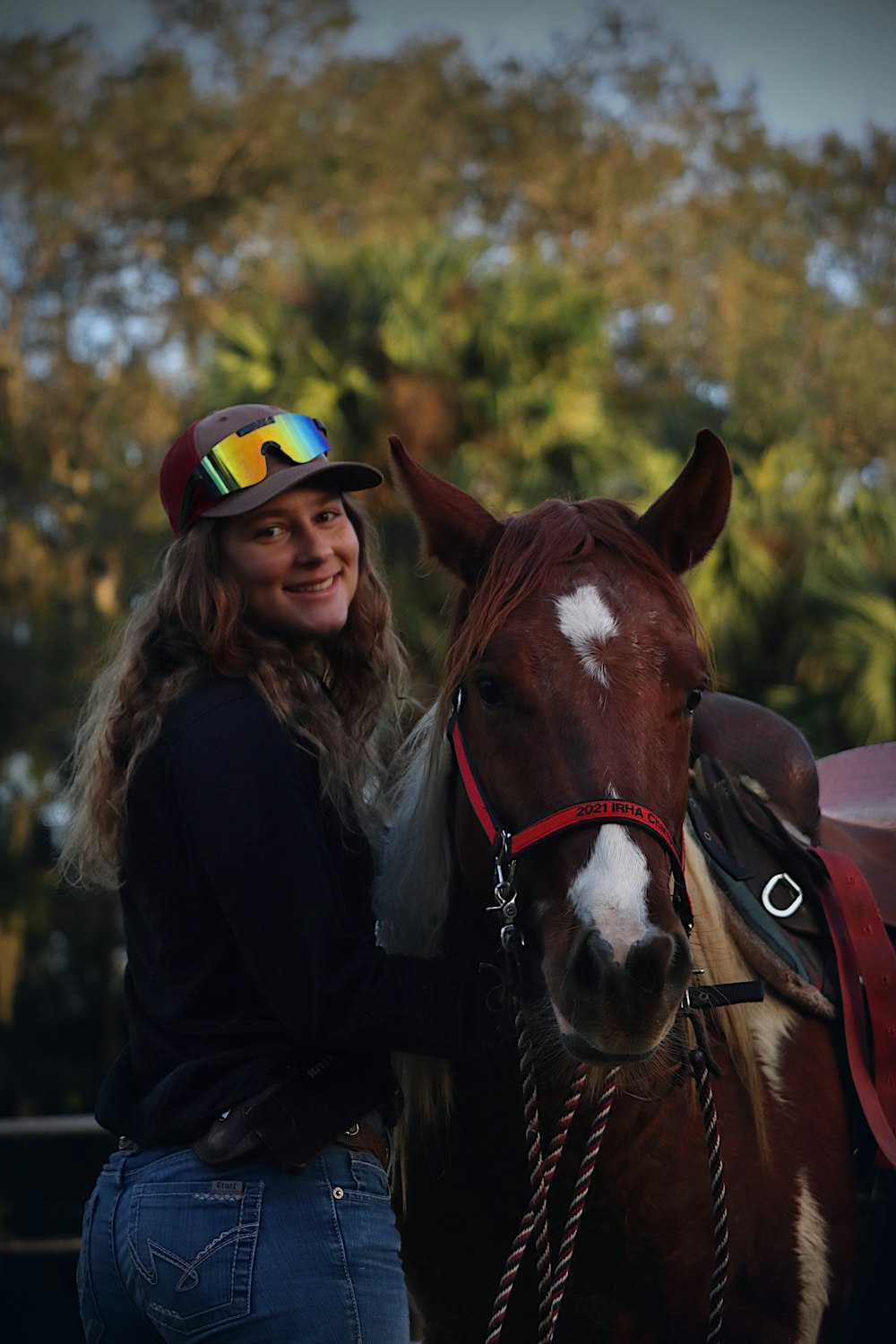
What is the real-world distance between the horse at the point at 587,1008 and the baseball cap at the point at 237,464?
0.25 metres

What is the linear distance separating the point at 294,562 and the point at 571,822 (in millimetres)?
768

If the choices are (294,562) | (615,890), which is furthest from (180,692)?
(615,890)

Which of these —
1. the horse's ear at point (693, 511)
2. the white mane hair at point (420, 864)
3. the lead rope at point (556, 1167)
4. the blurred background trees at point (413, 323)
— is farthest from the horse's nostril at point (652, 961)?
the blurred background trees at point (413, 323)

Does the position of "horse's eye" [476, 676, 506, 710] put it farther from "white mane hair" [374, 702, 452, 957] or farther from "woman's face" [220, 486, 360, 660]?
"woman's face" [220, 486, 360, 660]

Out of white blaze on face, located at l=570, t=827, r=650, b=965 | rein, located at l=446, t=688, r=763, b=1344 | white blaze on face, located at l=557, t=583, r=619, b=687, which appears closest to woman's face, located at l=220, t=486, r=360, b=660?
rein, located at l=446, t=688, r=763, b=1344

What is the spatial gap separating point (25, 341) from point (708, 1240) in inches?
681

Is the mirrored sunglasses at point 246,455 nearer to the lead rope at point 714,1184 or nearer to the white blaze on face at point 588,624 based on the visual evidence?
the white blaze on face at point 588,624

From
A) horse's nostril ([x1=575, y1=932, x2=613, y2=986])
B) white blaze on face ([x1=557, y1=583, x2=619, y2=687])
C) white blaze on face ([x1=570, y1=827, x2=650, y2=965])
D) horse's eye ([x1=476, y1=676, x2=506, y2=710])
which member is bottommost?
horse's nostril ([x1=575, y1=932, x2=613, y2=986])

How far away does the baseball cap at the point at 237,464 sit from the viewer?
6.72 feet

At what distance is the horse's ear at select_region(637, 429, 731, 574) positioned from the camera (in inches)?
76.3

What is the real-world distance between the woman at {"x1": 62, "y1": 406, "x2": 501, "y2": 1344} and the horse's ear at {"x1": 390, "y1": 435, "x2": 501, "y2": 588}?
225 millimetres

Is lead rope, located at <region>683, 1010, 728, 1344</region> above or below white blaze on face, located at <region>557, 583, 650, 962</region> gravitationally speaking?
below

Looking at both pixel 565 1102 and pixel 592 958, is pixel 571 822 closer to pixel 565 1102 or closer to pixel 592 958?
pixel 592 958

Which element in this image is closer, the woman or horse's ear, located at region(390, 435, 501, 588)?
the woman
